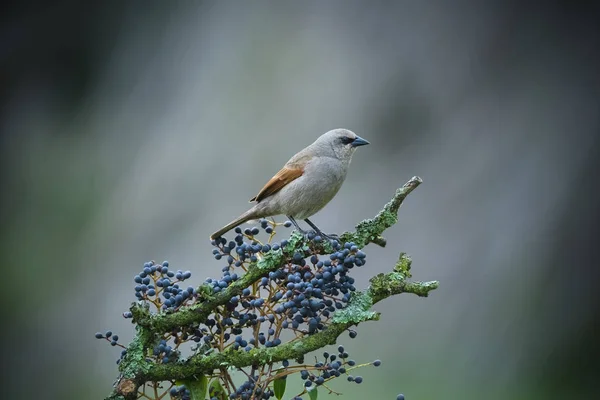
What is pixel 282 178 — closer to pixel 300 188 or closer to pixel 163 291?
pixel 300 188

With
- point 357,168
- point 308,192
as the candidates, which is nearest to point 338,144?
point 308,192

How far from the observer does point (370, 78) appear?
14.6ft

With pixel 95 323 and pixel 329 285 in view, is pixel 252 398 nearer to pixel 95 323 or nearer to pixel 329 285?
pixel 329 285

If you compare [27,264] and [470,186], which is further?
[27,264]

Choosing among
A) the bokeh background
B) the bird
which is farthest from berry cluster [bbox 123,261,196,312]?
the bokeh background

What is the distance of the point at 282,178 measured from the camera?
6.81ft

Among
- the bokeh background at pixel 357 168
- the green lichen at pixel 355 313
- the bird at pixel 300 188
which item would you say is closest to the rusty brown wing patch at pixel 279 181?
the bird at pixel 300 188

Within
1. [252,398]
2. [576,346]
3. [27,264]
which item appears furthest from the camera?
[27,264]

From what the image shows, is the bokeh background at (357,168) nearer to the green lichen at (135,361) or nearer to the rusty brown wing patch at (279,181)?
the rusty brown wing patch at (279,181)

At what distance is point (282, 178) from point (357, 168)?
2300 millimetres

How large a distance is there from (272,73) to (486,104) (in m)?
1.40

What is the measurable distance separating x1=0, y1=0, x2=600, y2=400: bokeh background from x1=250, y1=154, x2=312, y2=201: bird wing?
193cm

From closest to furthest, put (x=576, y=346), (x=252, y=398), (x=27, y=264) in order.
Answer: (x=252, y=398), (x=576, y=346), (x=27, y=264)

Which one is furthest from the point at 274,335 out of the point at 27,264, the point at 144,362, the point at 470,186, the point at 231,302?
the point at 27,264
